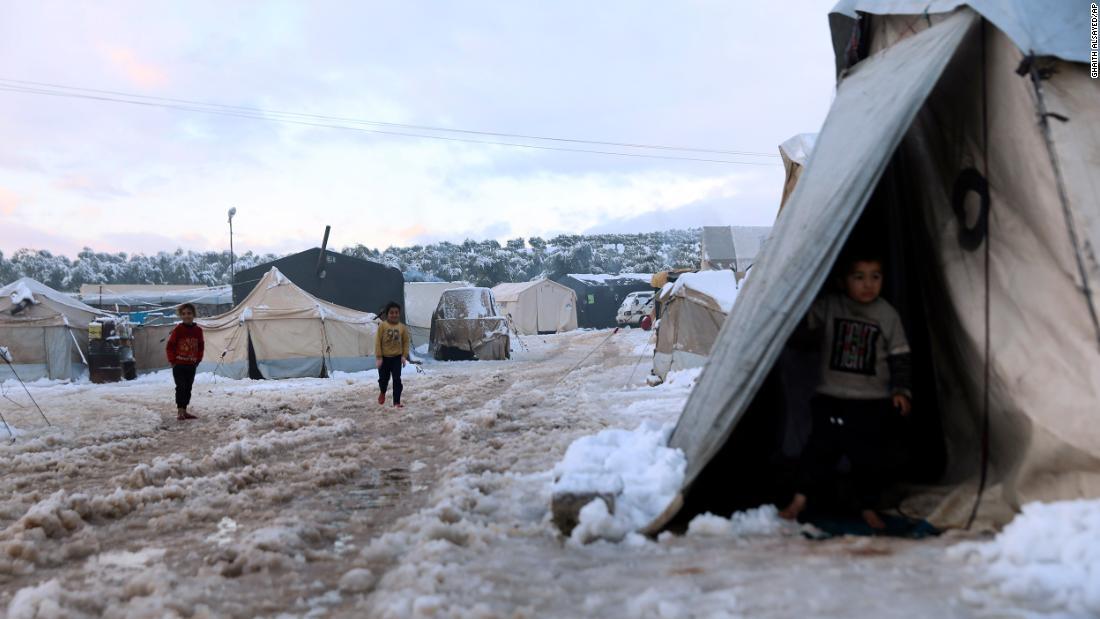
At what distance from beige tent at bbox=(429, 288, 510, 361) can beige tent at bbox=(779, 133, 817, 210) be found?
1562 centimetres

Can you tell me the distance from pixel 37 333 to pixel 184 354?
1211 cm

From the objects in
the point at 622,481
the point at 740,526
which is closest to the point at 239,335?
the point at 622,481

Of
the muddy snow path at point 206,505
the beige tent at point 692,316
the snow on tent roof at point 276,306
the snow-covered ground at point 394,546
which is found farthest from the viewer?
the snow on tent roof at point 276,306

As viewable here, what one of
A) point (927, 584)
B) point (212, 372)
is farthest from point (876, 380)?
point (212, 372)

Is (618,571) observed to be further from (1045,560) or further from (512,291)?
(512,291)

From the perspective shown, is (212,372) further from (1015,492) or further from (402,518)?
(1015,492)

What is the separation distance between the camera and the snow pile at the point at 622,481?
3512 millimetres

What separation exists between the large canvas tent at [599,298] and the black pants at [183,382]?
4004cm

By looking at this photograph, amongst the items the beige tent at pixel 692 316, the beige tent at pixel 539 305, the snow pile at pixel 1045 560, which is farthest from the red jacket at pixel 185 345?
the beige tent at pixel 539 305

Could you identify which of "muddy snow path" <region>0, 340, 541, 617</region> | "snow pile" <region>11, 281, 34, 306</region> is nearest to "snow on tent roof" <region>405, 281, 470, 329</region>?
"snow pile" <region>11, 281, 34, 306</region>

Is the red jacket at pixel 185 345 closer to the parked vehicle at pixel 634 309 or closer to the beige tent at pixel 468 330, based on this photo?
the beige tent at pixel 468 330

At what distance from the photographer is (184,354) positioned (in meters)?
10.4

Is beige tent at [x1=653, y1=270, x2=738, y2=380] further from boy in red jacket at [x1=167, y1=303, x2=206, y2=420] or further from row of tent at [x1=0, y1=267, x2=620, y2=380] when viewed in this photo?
row of tent at [x1=0, y1=267, x2=620, y2=380]

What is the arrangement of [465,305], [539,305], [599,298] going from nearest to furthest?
[465,305], [539,305], [599,298]
